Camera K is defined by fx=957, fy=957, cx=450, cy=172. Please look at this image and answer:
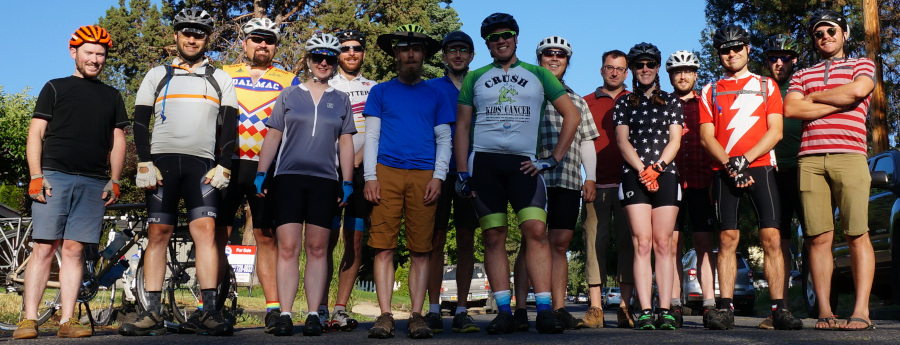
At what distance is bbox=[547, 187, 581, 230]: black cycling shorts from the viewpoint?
25.3ft

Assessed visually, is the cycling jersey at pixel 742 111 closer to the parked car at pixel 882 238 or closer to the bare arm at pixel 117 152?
the parked car at pixel 882 238

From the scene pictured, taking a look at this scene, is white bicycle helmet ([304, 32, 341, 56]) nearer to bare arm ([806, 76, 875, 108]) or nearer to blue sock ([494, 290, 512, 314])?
blue sock ([494, 290, 512, 314])

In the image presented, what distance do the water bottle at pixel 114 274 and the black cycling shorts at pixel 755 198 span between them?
526 cm

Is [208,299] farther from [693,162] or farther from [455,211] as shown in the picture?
[693,162]

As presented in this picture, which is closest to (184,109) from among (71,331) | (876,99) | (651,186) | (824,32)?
(71,331)

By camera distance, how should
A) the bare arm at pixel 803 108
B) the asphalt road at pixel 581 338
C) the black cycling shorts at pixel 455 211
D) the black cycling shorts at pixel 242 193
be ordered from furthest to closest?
the black cycling shorts at pixel 455 211 → the black cycling shorts at pixel 242 193 → the bare arm at pixel 803 108 → the asphalt road at pixel 581 338

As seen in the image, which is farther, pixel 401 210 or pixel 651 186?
pixel 651 186

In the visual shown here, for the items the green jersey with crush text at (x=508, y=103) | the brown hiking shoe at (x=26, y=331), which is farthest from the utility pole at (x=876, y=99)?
the brown hiking shoe at (x=26, y=331)

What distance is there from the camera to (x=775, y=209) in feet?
24.6

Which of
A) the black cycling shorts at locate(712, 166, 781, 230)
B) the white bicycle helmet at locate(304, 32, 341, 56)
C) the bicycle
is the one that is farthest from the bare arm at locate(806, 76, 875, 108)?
the bicycle

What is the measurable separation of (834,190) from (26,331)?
238 inches

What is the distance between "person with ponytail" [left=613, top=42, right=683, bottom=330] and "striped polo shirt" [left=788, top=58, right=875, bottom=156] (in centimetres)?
102

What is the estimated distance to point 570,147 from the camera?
806cm

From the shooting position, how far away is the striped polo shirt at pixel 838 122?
7406 mm
